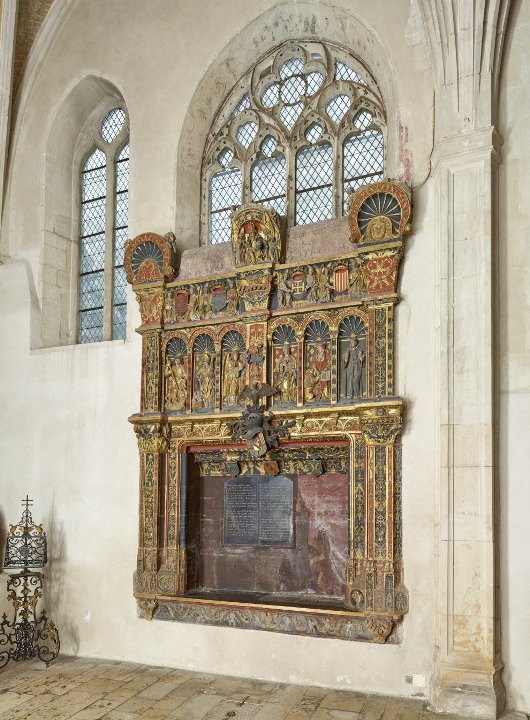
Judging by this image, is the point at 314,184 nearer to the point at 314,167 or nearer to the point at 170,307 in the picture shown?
the point at 314,167

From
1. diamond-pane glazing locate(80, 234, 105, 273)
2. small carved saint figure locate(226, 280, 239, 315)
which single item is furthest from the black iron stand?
diamond-pane glazing locate(80, 234, 105, 273)

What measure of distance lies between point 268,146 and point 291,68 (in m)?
0.89

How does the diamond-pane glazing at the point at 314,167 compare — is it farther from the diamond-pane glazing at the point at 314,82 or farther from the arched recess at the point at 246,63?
the arched recess at the point at 246,63

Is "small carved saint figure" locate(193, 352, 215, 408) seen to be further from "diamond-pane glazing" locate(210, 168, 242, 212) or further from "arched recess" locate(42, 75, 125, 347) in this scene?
"arched recess" locate(42, 75, 125, 347)

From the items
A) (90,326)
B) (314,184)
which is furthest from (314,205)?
(90,326)

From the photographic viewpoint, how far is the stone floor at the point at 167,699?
641cm

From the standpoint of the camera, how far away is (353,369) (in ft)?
24.2

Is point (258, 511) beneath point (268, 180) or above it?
beneath

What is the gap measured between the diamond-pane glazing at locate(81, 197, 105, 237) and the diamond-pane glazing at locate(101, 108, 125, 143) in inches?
30.9

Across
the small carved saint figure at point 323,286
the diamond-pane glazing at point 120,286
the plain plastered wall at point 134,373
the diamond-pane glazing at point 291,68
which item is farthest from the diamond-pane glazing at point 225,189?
the small carved saint figure at point 323,286

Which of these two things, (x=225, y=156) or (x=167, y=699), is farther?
(x=225, y=156)

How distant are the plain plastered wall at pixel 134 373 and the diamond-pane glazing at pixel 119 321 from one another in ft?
1.96

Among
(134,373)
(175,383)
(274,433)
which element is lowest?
(274,433)

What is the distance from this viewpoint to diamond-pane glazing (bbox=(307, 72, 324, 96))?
28.6 ft
